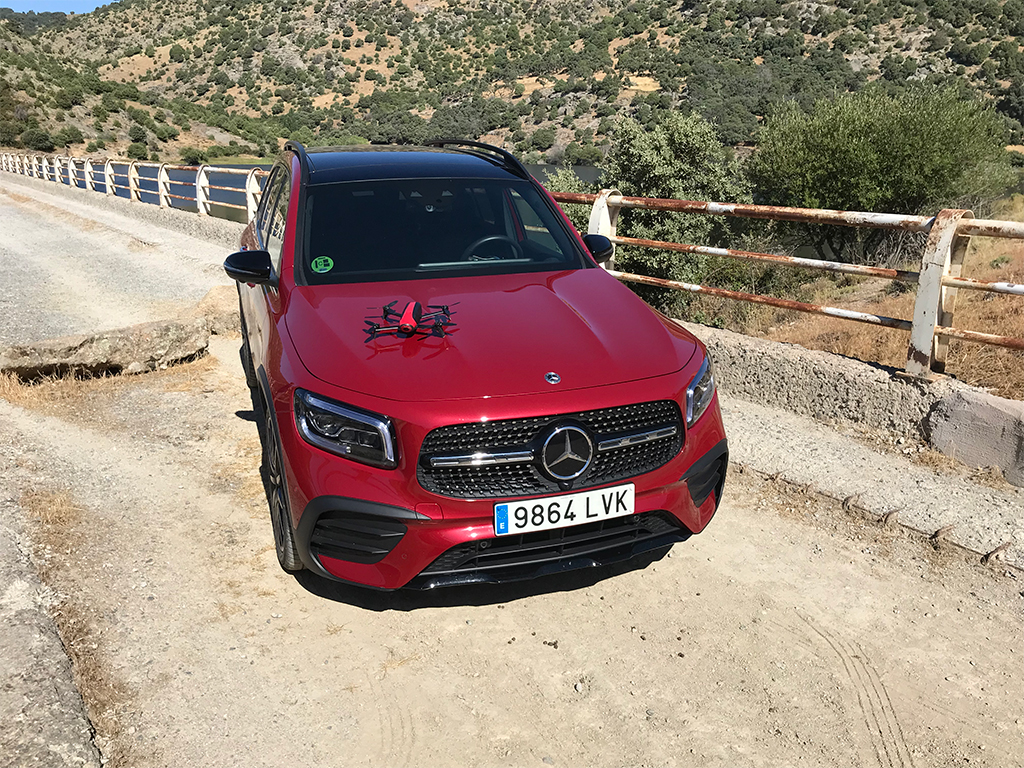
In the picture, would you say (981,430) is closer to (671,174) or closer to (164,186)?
(671,174)

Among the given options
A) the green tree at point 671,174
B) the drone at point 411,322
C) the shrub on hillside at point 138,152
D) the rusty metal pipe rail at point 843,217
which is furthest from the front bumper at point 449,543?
the shrub on hillside at point 138,152

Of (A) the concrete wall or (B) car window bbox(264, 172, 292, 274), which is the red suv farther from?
(A) the concrete wall

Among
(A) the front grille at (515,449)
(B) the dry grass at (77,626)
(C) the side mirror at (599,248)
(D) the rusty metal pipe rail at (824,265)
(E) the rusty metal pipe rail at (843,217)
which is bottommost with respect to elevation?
(B) the dry grass at (77,626)

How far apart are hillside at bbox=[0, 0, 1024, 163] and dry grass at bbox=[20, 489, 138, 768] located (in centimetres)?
2954

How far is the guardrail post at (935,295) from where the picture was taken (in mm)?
4449

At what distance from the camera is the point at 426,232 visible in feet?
13.7

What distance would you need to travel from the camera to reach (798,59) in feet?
228

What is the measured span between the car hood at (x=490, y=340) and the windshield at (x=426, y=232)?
166 millimetres

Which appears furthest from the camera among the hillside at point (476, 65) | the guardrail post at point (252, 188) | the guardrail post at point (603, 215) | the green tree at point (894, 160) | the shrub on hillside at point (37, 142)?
the shrub on hillside at point (37, 142)

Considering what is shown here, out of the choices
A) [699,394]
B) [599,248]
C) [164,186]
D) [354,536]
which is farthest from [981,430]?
[164,186]

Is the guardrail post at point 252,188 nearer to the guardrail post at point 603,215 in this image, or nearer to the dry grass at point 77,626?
the guardrail post at point 603,215

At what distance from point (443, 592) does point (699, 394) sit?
134cm

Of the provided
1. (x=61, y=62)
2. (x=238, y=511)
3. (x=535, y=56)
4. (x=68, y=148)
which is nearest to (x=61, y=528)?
(x=238, y=511)

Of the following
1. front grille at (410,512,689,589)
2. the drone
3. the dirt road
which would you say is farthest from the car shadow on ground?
the drone
